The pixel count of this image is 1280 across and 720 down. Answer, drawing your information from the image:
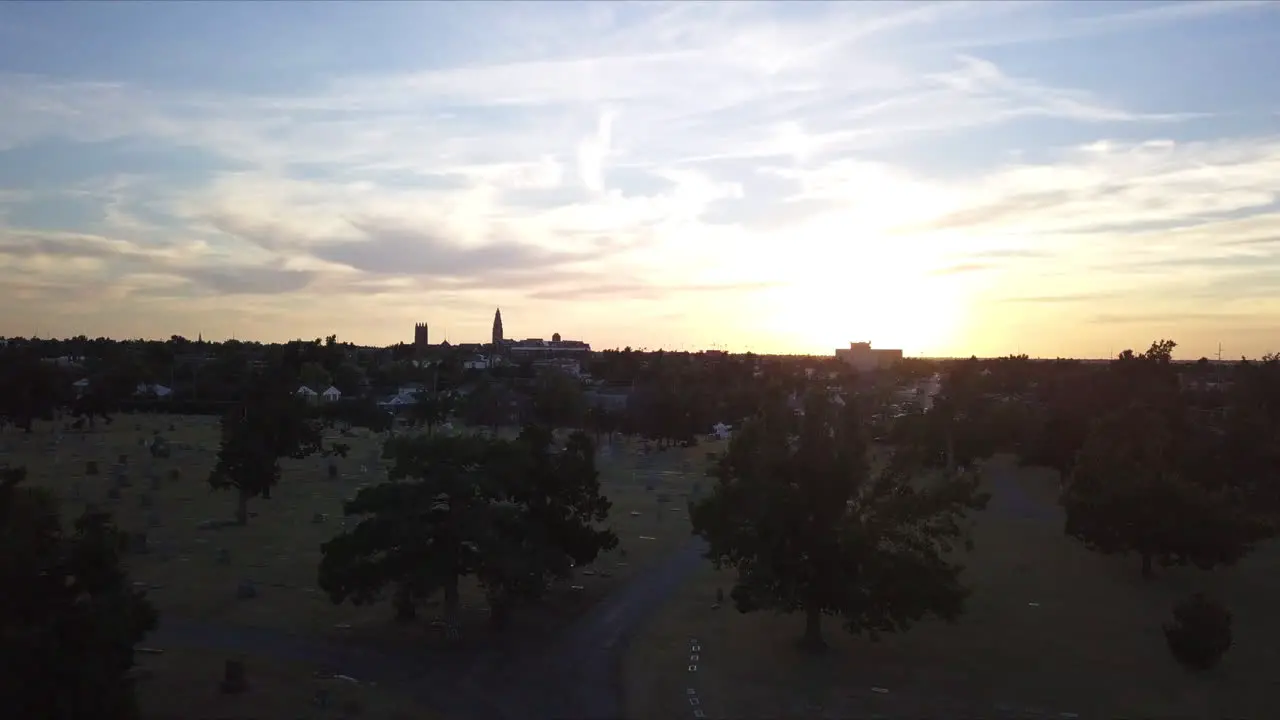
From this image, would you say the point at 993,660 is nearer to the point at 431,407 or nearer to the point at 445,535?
the point at 445,535

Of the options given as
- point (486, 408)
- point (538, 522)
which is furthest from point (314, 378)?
point (538, 522)

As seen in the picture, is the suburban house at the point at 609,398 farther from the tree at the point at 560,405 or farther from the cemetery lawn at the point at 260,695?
the cemetery lawn at the point at 260,695

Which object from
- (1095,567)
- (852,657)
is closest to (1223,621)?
(852,657)

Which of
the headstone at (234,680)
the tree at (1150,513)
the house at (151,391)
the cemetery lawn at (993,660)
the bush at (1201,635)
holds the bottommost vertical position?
the cemetery lawn at (993,660)

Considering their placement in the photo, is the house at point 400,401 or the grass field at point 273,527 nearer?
the grass field at point 273,527

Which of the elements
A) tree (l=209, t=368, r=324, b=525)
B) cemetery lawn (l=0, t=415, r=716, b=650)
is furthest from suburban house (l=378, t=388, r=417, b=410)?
tree (l=209, t=368, r=324, b=525)

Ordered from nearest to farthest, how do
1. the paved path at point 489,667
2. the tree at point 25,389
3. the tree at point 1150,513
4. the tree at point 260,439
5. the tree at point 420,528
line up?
the paved path at point 489,667, the tree at point 420,528, the tree at point 1150,513, the tree at point 260,439, the tree at point 25,389

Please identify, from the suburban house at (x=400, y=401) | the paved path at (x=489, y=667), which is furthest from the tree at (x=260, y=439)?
the suburban house at (x=400, y=401)

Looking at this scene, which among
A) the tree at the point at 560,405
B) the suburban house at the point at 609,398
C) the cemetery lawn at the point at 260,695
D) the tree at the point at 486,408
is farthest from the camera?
the suburban house at the point at 609,398
